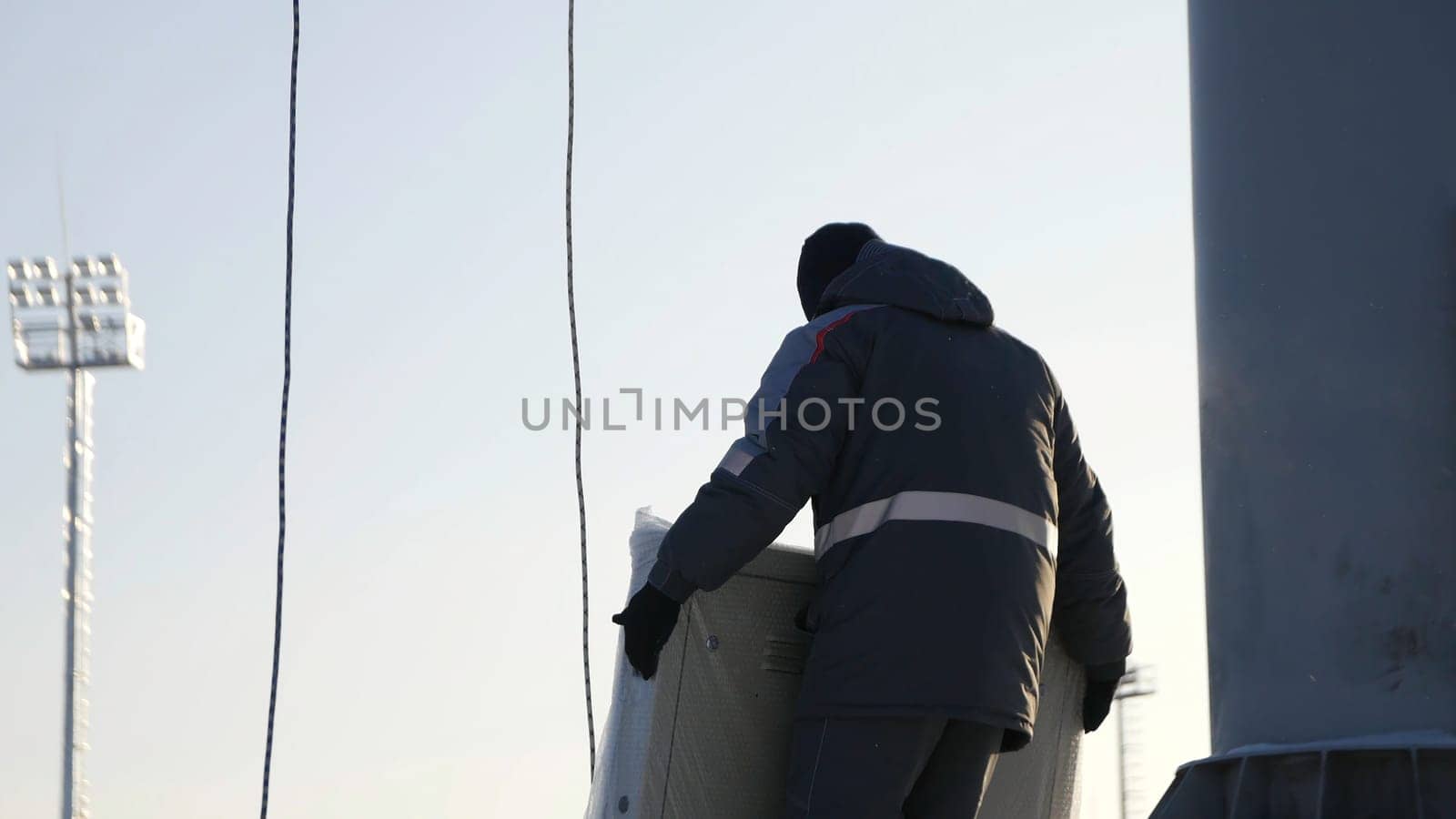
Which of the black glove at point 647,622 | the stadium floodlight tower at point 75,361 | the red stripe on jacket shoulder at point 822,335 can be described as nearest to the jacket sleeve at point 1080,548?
the red stripe on jacket shoulder at point 822,335

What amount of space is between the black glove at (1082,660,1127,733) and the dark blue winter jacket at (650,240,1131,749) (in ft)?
1.65

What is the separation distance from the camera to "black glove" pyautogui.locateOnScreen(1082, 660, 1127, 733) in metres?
4.57

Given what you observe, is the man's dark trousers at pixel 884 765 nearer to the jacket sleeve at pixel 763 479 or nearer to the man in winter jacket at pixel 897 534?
the man in winter jacket at pixel 897 534

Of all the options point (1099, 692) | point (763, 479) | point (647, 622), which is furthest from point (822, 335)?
point (1099, 692)

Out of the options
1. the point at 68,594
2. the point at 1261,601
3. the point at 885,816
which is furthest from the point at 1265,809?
the point at 68,594

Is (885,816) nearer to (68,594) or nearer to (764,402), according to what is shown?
(764,402)

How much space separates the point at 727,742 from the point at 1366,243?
1.62 meters

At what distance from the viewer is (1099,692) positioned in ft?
15.1

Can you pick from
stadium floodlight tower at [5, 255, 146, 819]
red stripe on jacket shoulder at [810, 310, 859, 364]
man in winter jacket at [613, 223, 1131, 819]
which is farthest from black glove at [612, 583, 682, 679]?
stadium floodlight tower at [5, 255, 146, 819]

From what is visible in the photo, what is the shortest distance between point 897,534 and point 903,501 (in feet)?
0.22

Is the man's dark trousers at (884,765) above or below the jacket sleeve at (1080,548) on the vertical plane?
below

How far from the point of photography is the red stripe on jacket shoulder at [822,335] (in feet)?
13.3

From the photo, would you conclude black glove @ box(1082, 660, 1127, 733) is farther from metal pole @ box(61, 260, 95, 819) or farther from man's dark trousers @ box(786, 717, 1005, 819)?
metal pole @ box(61, 260, 95, 819)

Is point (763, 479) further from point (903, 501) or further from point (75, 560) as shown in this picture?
point (75, 560)
